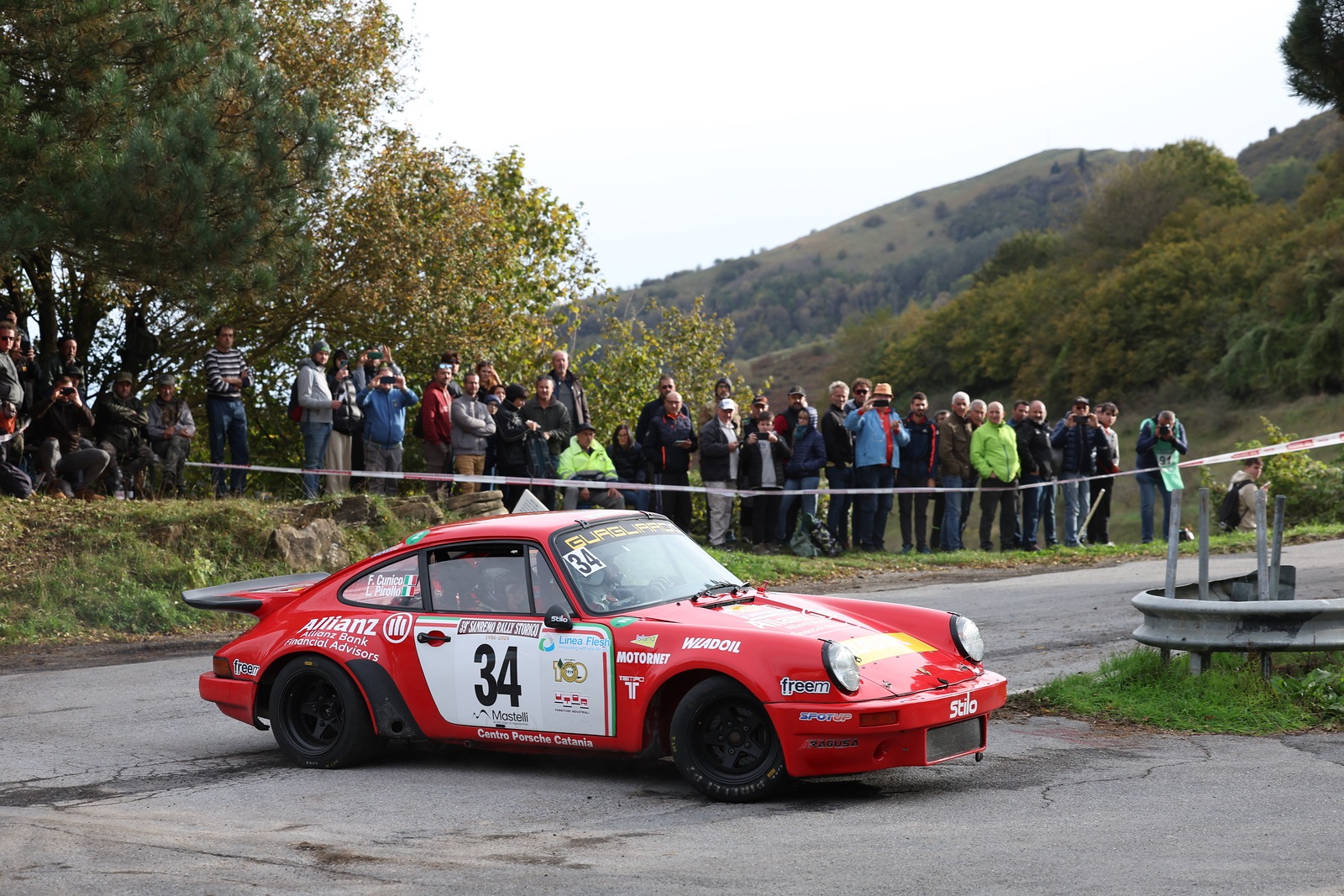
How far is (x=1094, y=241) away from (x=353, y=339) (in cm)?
6881

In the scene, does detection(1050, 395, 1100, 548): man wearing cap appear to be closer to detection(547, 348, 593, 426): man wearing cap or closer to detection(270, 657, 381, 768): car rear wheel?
detection(547, 348, 593, 426): man wearing cap

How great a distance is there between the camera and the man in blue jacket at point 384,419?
17.4 m

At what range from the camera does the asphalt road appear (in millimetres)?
5297

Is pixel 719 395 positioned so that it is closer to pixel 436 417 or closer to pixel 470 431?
pixel 470 431

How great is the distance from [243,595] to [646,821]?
138 inches

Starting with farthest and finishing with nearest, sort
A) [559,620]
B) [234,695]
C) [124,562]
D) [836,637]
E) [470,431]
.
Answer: [470,431], [124,562], [234,695], [559,620], [836,637]

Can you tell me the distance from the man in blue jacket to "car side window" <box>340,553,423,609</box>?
977cm

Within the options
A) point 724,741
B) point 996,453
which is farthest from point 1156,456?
point 724,741

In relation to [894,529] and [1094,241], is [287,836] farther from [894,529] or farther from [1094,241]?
[1094,241]

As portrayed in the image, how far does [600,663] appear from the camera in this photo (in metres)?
6.89

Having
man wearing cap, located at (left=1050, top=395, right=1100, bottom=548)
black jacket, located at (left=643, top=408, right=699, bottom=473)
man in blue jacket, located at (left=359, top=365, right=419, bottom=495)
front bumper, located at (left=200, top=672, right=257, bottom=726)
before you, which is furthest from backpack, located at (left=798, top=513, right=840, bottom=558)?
front bumper, located at (left=200, top=672, right=257, bottom=726)

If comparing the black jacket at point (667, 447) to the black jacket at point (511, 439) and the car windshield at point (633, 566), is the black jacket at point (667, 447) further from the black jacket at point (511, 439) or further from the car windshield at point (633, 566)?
Answer: the car windshield at point (633, 566)

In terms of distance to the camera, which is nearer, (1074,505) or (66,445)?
(66,445)

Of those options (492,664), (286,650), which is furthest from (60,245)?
(492,664)
